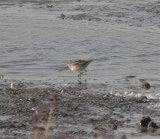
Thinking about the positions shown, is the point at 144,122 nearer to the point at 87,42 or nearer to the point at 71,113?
the point at 71,113

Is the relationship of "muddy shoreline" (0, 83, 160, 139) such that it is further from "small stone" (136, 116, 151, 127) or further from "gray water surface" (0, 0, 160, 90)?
"gray water surface" (0, 0, 160, 90)

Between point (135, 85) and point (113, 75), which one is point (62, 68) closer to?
point (113, 75)

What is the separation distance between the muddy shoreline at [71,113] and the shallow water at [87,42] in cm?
55

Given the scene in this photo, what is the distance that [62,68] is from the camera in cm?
1468

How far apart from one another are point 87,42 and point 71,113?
8.42m

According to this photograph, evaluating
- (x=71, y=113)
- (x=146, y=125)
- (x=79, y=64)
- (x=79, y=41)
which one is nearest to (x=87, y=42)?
(x=79, y=41)

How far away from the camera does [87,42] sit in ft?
59.9

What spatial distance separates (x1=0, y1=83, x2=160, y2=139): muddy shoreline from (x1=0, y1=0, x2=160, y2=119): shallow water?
0.55m

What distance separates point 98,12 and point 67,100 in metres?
13.2

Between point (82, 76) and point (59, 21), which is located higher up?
point (59, 21)

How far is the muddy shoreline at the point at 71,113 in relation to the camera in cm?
888

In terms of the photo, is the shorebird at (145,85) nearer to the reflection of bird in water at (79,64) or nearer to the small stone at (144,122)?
the reflection of bird in water at (79,64)

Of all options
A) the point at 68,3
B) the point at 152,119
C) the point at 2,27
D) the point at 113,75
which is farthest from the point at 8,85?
the point at 68,3

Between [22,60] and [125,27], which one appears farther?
[125,27]
